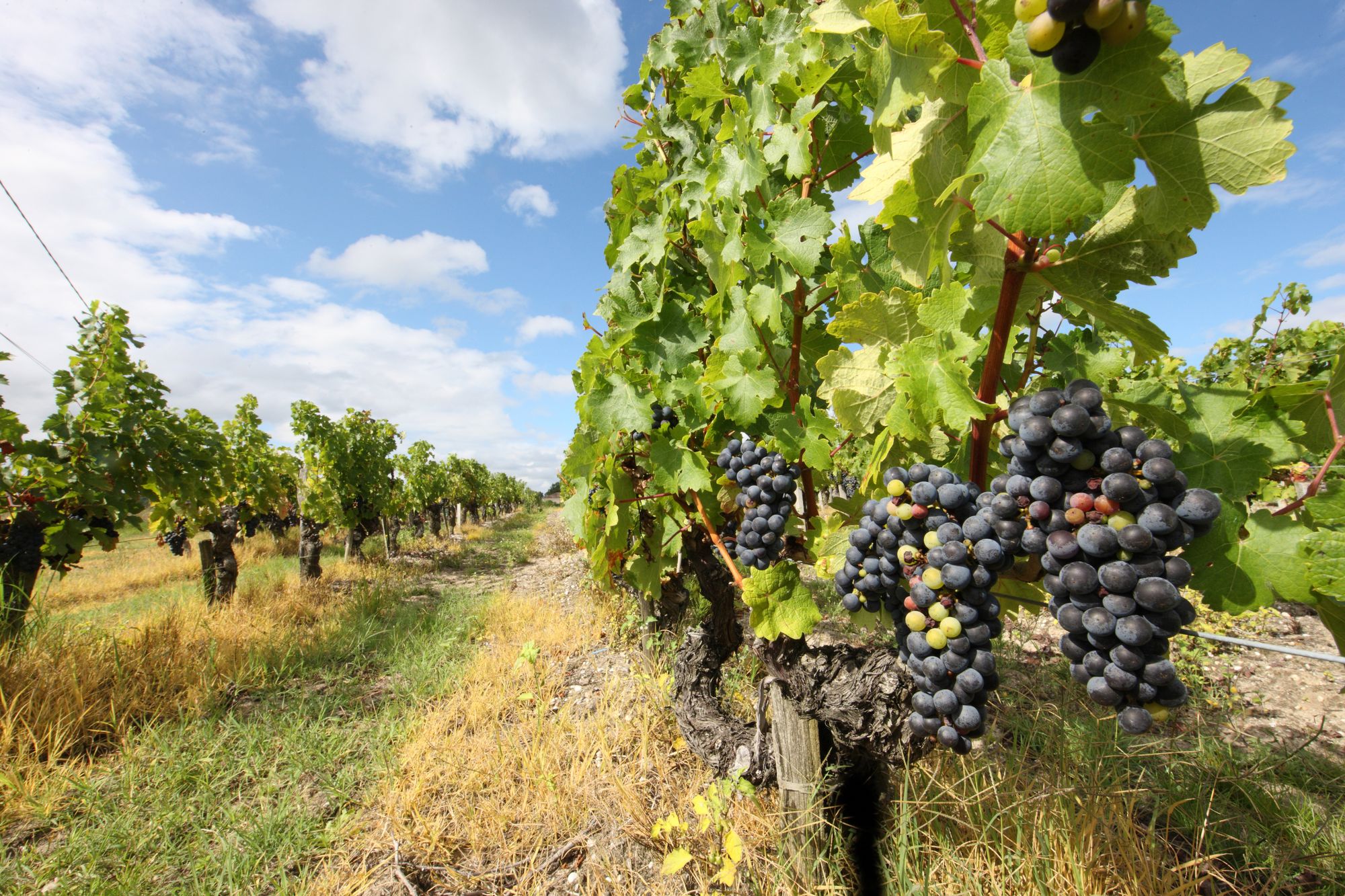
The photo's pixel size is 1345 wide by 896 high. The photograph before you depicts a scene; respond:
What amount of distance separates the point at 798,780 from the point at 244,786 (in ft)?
12.0

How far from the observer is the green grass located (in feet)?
8.70

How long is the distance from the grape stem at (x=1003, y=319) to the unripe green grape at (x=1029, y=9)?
303 mm

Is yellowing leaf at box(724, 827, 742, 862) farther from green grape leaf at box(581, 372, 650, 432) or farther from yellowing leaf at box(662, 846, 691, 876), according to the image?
green grape leaf at box(581, 372, 650, 432)

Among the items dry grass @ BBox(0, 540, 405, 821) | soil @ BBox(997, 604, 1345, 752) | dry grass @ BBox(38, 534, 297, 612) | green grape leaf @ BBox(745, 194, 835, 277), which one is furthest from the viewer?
dry grass @ BBox(38, 534, 297, 612)

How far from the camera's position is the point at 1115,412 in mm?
1171

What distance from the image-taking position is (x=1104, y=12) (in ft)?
2.02

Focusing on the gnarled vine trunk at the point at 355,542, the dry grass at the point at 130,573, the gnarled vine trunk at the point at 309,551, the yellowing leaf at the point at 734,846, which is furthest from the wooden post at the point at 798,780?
the gnarled vine trunk at the point at 355,542

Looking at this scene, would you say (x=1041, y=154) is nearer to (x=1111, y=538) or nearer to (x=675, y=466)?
(x=1111, y=538)

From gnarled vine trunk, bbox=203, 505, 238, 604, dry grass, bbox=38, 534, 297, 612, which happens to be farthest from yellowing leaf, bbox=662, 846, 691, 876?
dry grass, bbox=38, 534, 297, 612

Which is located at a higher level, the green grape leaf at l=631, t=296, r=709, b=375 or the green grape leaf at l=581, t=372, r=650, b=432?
the green grape leaf at l=631, t=296, r=709, b=375

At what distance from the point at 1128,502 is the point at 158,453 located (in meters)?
7.75

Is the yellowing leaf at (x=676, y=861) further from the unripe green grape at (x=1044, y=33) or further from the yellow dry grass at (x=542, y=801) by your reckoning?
the unripe green grape at (x=1044, y=33)

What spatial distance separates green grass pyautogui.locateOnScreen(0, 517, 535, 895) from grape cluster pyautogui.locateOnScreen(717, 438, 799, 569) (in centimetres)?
274

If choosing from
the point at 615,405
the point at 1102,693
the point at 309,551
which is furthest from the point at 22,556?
the point at 1102,693
